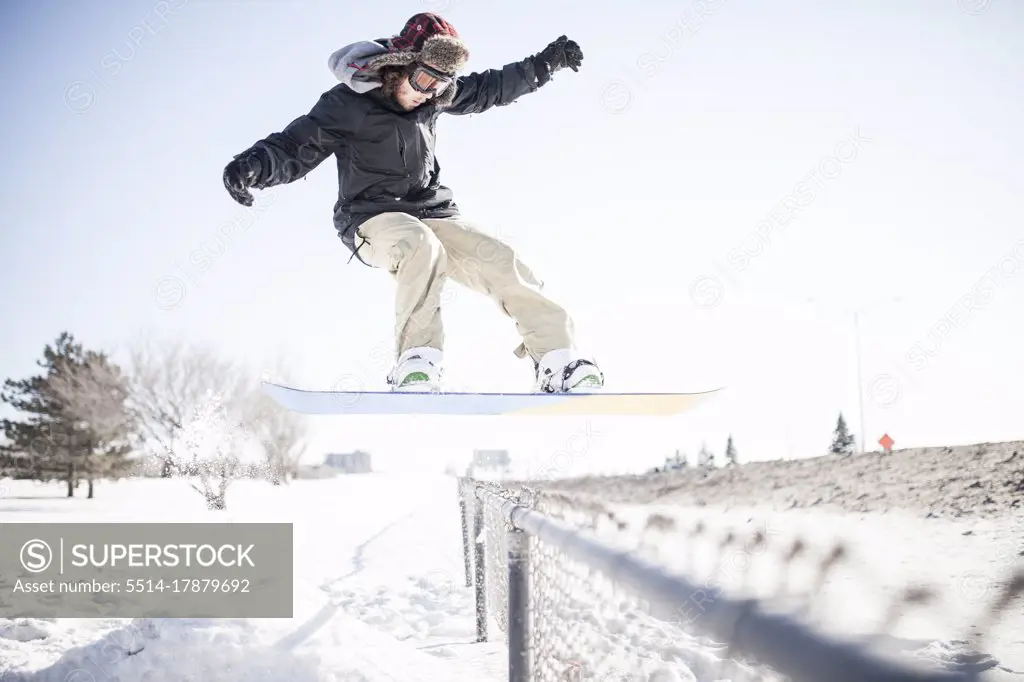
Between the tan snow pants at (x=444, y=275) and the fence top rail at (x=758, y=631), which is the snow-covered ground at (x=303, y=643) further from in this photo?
the fence top rail at (x=758, y=631)

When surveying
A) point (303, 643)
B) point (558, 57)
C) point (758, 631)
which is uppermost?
point (558, 57)

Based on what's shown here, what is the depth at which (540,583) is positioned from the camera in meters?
2.17

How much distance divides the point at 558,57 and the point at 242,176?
232 cm

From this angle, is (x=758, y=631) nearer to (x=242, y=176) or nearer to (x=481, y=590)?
(x=242, y=176)

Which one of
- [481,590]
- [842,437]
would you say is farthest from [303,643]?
[842,437]

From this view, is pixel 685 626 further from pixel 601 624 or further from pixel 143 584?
pixel 143 584

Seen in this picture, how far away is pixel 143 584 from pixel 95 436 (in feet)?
69.3

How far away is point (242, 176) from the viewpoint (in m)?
3.64

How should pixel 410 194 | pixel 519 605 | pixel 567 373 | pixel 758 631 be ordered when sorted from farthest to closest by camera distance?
pixel 410 194
pixel 567 373
pixel 519 605
pixel 758 631

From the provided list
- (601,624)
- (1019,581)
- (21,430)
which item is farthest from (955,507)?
(21,430)

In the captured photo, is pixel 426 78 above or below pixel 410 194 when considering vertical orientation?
above

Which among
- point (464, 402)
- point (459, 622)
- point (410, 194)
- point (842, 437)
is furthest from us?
point (842, 437)

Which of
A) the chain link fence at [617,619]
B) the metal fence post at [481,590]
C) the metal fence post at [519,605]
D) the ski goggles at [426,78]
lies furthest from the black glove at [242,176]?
the metal fence post at [481,590]

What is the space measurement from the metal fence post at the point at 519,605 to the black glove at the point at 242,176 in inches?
103
